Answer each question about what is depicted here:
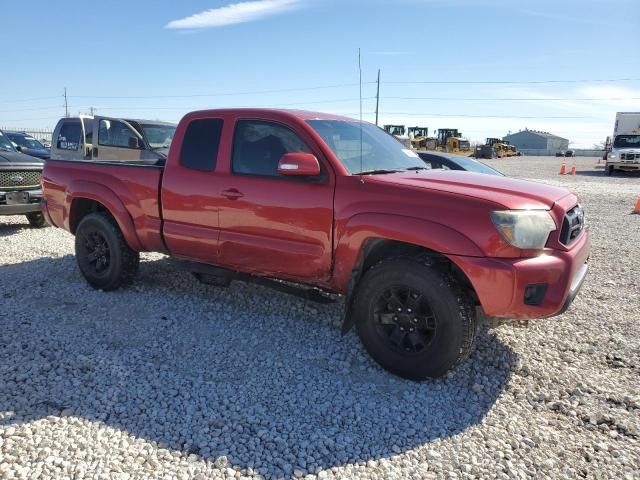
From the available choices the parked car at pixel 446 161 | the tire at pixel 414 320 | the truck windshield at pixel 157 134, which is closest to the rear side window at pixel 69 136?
the truck windshield at pixel 157 134

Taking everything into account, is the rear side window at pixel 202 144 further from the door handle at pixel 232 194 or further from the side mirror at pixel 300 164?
the side mirror at pixel 300 164

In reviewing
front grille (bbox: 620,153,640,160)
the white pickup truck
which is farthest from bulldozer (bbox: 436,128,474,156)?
front grille (bbox: 620,153,640,160)

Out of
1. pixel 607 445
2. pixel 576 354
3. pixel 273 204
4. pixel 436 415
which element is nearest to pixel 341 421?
pixel 436 415

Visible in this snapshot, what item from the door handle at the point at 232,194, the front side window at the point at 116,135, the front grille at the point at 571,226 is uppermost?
the front side window at the point at 116,135

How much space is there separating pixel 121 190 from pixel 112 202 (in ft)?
0.58

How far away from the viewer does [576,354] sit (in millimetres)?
4246

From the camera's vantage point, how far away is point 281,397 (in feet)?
11.4

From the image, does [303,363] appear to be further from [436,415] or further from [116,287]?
[116,287]

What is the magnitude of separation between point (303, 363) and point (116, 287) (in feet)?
8.59

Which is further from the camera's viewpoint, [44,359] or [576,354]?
[576,354]

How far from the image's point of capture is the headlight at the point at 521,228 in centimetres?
334

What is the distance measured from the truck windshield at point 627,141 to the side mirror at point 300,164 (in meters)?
31.1

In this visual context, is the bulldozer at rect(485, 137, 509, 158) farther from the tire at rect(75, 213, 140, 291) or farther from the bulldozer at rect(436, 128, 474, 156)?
the tire at rect(75, 213, 140, 291)

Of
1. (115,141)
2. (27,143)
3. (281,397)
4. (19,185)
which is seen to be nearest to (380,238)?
(281,397)
